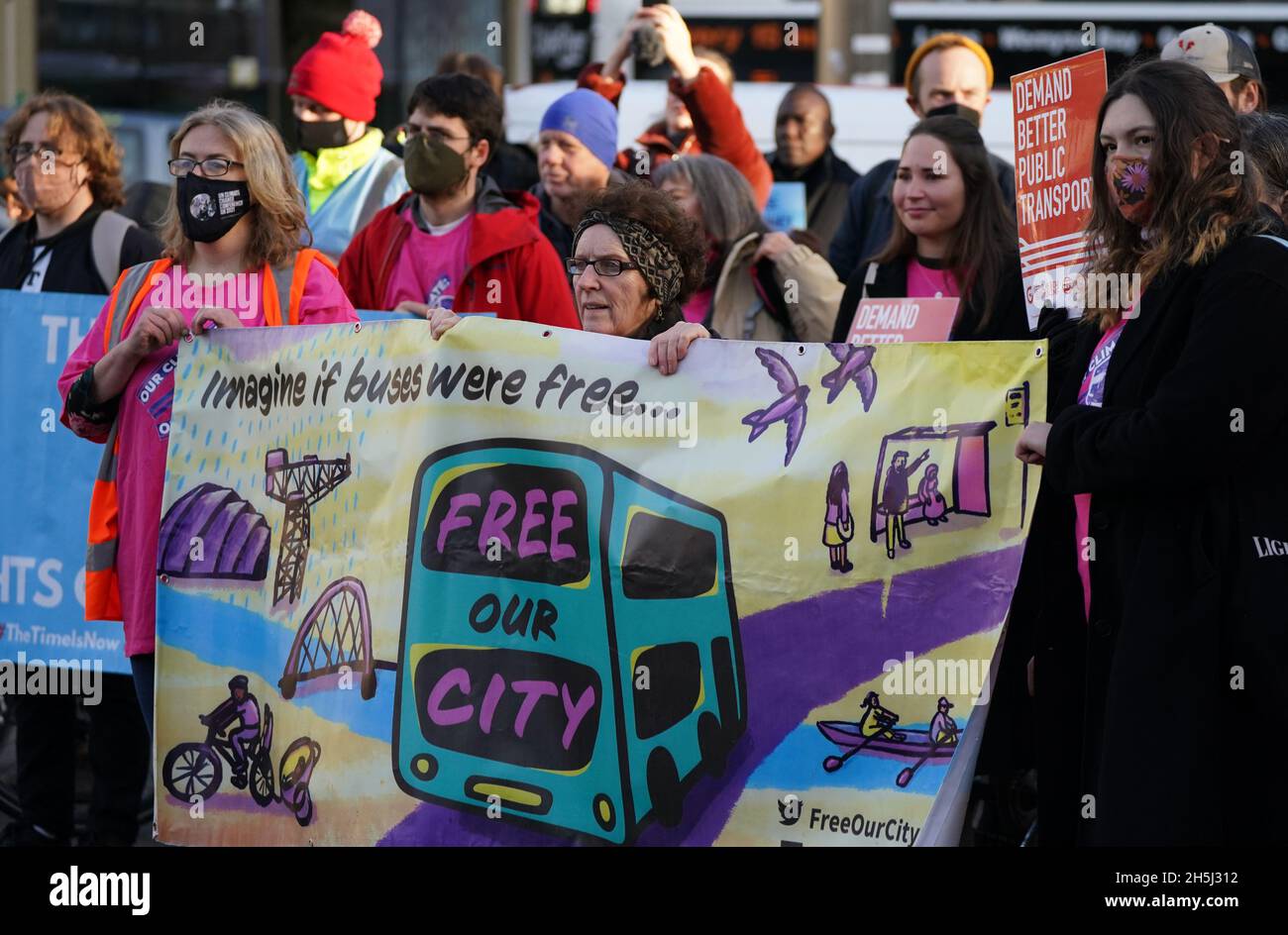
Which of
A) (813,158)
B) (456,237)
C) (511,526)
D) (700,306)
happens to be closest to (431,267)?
(456,237)

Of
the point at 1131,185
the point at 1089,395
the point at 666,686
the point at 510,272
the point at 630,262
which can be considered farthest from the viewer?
the point at 510,272

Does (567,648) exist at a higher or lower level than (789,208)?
lower

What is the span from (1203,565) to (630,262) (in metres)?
1.62

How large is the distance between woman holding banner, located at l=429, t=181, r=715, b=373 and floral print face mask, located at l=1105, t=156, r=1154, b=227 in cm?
110

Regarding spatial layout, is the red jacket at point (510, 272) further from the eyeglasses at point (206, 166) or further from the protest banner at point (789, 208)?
the protest banner at point (789, 208)

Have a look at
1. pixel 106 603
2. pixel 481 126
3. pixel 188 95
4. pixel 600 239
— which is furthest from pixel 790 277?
pixel 188 95

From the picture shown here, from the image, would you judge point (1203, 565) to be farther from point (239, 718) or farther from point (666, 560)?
point (239, 718)

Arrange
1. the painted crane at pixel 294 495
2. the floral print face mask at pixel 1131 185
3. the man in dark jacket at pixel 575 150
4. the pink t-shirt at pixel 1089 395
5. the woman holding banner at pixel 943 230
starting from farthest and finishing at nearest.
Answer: the man in dark jacket at pixel 575 150 < the woman holding banner at pixel 943 230 < the painted crane at pixel 294 495 < the pink t-shirt at pixel 1089 395 < the floral print face mask at pixel 1131 185

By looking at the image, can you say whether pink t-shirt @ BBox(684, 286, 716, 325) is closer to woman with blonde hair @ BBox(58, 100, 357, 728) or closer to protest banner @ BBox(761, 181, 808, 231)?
woman with blonde hair @ BBox(58, 100, 357, 728)

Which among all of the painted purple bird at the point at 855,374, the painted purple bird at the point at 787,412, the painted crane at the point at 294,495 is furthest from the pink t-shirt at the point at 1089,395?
the painted crane at the point at 294,495

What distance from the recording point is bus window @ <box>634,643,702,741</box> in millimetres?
4133

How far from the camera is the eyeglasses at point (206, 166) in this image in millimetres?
4727

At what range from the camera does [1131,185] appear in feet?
12.5
